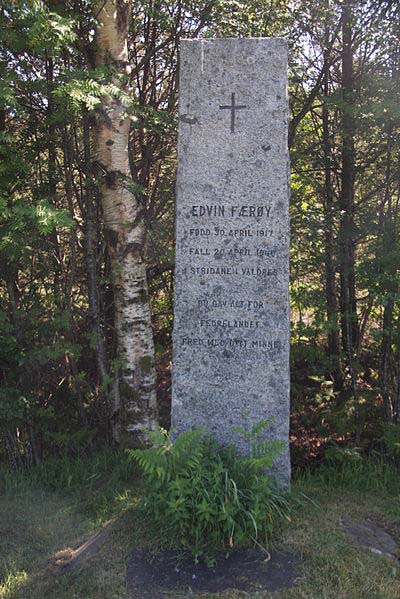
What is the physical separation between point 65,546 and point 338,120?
4721mm

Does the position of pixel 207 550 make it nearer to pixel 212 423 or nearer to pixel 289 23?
pixel 212 423

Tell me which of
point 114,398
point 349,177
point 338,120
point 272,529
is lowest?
point 272,529

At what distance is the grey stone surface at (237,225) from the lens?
411cm

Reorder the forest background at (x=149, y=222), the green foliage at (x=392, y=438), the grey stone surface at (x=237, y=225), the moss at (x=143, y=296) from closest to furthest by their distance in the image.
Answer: the grey stone surface at (x=237, y=225) → the green foliage at (x=392, y=438) → the forest background at (x=149, y=222) → the moss at (x=143, y=296)

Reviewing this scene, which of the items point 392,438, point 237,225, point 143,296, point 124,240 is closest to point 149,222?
point 124,240

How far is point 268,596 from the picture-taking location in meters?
3.12

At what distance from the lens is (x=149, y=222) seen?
588cm

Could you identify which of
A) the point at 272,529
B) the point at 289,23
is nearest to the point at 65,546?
the point at 272,529

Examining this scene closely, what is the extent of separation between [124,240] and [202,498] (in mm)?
2475

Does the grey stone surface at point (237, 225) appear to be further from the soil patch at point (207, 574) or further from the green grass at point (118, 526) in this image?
the soil patch at point (207, 574)

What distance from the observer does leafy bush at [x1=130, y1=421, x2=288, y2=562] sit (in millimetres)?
3457

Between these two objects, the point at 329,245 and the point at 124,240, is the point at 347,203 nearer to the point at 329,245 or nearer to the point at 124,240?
the point at 329,245

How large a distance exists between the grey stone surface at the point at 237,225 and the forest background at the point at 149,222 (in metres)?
0.90

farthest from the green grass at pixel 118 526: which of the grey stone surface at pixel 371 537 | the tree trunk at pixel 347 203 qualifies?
the tree trunk at pixel 347 203
